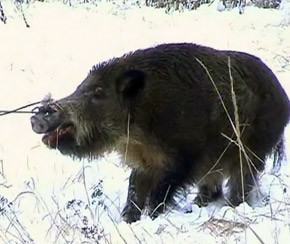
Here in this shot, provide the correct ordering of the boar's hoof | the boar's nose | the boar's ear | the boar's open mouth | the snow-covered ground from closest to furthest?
the snow-covered ground
the boar's nose
the boar's open mouth
the boar's hoof
the boar's ear

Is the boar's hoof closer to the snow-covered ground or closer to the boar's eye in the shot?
the snow-covered ground

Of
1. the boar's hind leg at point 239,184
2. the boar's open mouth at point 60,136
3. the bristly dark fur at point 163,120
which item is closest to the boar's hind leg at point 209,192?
the boar's hind leg at point 239,184

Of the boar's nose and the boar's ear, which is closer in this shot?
the boar's nose

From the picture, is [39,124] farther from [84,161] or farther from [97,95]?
[84,161]

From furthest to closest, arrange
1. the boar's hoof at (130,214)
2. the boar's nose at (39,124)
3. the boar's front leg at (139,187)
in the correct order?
1. the boar's front leg at (139,187)
2. the boar's hoof at (130,214)
3. the boar's nose at (39,124)

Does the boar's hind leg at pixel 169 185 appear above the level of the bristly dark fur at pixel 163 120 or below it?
below

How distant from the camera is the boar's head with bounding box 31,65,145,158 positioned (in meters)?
5.70

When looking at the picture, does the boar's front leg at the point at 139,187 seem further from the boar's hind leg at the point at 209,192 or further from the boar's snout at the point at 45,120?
the boar's snout at the point at 45,120

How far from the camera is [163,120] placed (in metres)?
5.80

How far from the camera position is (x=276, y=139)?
6266mm

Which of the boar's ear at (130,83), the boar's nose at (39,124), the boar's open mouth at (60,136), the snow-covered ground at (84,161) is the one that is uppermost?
the boar's ear at (130,83)

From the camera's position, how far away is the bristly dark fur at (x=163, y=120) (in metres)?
5.80

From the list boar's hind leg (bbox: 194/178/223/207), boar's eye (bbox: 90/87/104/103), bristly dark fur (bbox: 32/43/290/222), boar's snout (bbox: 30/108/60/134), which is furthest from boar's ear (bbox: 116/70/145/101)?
boar's hind leg (bbox: 194/178/223/207)

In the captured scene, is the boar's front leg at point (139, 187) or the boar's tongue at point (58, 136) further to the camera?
the boar's front leg at point (139, 187)
